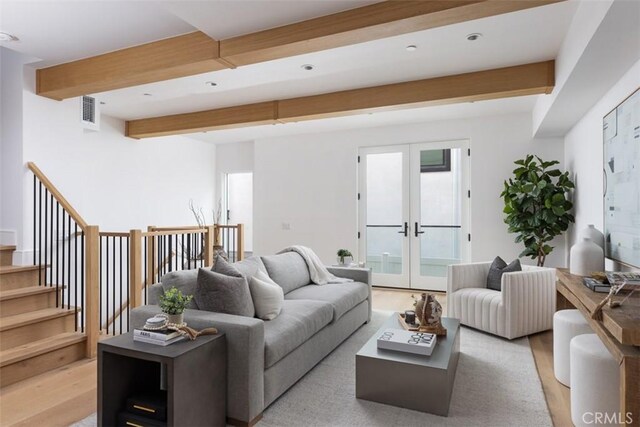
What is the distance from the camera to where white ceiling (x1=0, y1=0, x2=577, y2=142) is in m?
2.51

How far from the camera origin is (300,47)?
105 inches

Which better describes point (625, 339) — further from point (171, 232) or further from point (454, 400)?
point (171, 232)

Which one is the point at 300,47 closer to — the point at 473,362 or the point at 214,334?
the point at 214,334

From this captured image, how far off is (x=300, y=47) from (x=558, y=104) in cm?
256

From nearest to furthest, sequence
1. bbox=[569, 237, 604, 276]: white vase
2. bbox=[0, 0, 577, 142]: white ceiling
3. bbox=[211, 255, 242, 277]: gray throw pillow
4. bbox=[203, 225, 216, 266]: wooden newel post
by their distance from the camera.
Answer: bbox=[0, 0, 577, 142]: white ceiling < bbox=[211, 255, 242, 277]: gray throw pillow < bbox=[569, 237, 604, 276]: white vase < bbox=[203, 225, 216, 266]: wooden newel post

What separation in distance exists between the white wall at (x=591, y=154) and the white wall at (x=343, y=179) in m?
0.87

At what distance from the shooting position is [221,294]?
2.44 m

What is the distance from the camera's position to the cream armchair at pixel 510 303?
350 centimetres

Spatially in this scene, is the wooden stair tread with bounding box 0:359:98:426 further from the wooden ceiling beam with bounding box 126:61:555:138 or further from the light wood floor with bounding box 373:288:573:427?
the wooden ceiling beam with bounding box 126:61:555:138

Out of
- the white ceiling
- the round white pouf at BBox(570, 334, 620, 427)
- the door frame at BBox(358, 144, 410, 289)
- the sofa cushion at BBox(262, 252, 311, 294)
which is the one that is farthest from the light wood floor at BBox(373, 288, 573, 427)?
the white ceiling

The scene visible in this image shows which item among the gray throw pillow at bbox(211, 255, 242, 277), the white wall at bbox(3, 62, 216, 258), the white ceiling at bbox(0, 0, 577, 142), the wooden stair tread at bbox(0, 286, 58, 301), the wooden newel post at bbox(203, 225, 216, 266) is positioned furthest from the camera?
the wooden newel post at bbox(203, 225, 216, 266)

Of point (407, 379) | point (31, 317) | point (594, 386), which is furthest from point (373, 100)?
point (31, 317)

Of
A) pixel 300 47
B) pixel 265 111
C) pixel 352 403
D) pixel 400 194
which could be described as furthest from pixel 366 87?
pixel 352 403

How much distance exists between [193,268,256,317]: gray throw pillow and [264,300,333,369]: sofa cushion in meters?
0.24
